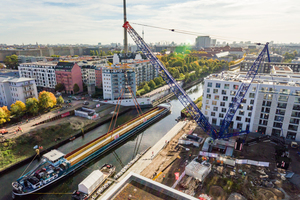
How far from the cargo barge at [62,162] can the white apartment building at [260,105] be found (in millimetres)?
13242

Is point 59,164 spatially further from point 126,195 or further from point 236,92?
point 236,92

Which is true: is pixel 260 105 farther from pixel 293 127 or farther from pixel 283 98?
pixel 293 127

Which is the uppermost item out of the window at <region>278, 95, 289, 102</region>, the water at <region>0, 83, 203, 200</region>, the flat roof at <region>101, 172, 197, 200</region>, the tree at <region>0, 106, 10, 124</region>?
the window at <region>278, 95, 289, 102</region>

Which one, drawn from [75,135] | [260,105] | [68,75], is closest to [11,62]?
[68,75]

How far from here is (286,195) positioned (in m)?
16.2

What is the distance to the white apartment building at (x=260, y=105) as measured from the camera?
24.2 meters

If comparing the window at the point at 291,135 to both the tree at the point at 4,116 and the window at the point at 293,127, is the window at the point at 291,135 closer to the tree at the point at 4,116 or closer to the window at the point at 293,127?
the window at the point at 293,127

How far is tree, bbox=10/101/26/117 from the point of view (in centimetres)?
2942

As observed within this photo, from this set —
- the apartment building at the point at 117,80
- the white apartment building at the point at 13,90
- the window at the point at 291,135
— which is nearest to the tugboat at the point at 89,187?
the window at the point at 291,135

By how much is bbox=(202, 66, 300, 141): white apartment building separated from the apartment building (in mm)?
19201

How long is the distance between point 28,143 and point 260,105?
32.1 meters

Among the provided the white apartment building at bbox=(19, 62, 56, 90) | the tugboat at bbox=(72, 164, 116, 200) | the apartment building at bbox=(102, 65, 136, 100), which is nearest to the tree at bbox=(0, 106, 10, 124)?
the tugboat at bbox=(72, 164, 116, 200)

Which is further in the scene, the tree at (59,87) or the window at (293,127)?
the tree at (59,87)

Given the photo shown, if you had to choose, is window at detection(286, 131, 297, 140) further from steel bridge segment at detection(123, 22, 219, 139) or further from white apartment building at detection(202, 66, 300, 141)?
steel bridge segment at detection(123, 22, 219, 139)
